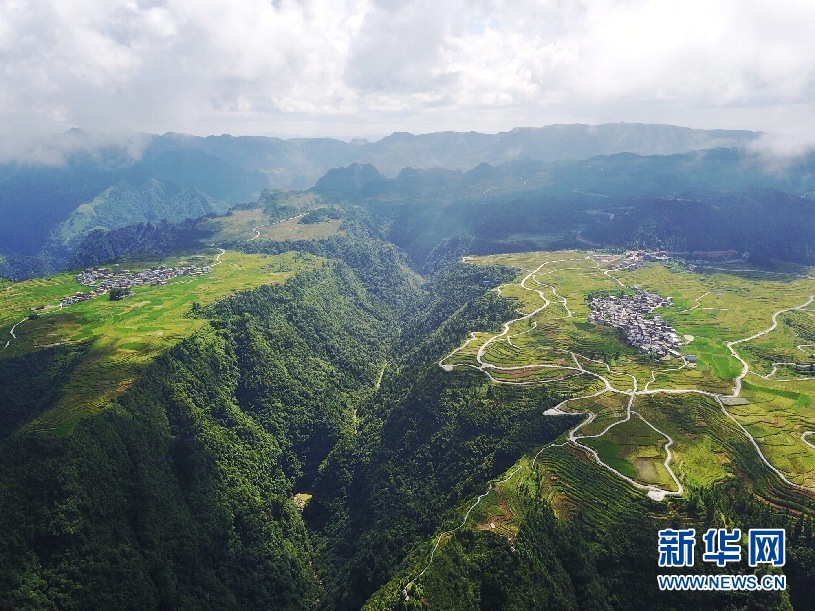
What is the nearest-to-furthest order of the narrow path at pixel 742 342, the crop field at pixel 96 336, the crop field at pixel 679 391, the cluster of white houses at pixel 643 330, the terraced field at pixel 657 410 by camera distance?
the terraced field at pixel 657 410
the crop field at pixel 679 391
the crop field at pixel 96 336
the narrow path at pixel 742 342
the cluster of white houses at pixel 643 330

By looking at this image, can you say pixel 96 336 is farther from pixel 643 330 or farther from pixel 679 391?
pixel 643 330

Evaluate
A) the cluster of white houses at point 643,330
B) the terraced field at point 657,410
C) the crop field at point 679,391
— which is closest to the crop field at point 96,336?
the terraced field at point 657,410

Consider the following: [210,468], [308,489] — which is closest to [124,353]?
[210,468]

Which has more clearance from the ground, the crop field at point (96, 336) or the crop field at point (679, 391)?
the crop field at point (96, 336)

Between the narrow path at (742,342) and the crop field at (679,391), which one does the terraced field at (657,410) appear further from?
the narrow path at (742,342)

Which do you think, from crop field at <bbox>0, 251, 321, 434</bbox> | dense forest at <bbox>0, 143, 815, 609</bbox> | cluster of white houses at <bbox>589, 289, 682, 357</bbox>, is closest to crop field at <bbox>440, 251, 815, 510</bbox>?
cluster of white houses at <bbox>589, 289, 682, 357</bbox>

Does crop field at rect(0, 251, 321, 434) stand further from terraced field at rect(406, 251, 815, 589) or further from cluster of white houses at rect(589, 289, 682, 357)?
cluster of white houses at rect(589, 289, 682, 357)

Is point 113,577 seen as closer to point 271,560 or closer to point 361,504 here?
point 271,560

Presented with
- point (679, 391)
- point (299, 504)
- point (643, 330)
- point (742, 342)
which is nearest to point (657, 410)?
point (679, 391)
